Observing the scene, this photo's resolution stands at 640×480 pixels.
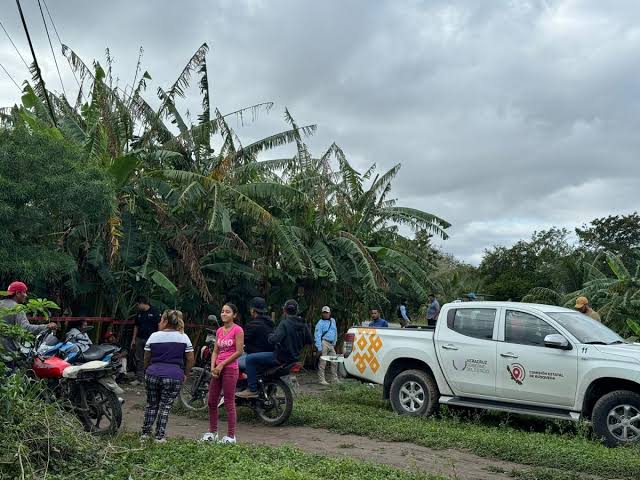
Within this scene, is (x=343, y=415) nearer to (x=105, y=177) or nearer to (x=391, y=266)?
(x=105, y=177)

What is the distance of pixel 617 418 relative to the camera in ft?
28.1

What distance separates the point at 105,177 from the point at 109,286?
2669 mm

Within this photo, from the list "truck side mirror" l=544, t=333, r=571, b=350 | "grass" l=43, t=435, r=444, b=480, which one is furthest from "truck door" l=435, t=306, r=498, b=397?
"grass" l=43, t=435, r=444, b=480

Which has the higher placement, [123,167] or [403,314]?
[123,167]

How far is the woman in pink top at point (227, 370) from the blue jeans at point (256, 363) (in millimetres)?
1230

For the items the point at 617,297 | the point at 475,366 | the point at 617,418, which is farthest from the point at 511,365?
the point at 617,297

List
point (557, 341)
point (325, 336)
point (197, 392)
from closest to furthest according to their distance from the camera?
1. point (557, 341)
2. point (197, 392)
3. point (325, 336)

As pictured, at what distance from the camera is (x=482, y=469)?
24.2ft

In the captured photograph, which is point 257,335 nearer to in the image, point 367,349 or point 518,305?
point 367,349

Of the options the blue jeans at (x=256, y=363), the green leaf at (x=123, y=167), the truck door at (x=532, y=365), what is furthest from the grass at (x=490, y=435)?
the green leaf at (x=123, y=167)

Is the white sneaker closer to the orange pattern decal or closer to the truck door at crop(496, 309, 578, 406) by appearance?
the orange pattern decal

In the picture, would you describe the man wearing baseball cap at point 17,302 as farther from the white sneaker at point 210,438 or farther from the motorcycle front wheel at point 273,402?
the motorcycle front wheel at point 273,402

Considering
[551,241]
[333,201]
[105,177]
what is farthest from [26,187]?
[551,241]

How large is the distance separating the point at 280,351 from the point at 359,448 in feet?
6.06
